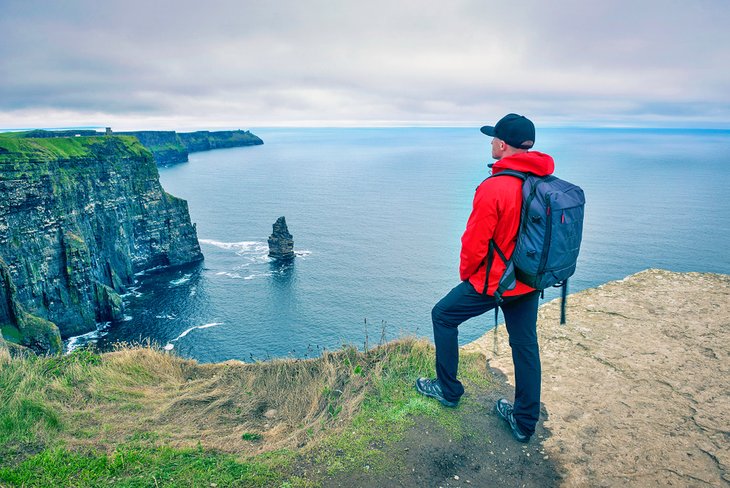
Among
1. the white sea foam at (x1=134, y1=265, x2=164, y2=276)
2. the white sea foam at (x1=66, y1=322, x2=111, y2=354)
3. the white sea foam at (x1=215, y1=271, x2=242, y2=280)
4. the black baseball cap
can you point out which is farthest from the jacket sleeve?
the white sea foam at (x1=134, y1=265, x2=164, y2=276)

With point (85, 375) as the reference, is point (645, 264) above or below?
below

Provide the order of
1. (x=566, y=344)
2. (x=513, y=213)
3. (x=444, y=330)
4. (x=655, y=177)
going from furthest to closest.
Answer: (x=655, y=177), (x=566, y=344), (x=444, y=330), (x=513, y=213)

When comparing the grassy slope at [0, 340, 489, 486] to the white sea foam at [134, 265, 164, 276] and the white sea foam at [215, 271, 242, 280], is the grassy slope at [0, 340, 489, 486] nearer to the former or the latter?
the white sea foam at [215, 271, 242, 280]

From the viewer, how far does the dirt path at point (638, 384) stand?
212 inches

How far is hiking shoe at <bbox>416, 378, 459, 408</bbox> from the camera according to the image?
6347 millimetres

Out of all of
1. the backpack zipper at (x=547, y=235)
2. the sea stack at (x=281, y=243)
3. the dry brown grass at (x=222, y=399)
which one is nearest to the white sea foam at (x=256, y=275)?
the sea stack at (x=281, y=243)

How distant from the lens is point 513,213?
16.0 ft

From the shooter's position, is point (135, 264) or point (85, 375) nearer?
point (85, 375)

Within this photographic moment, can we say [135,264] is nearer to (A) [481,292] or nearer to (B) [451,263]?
(B) [451,263]

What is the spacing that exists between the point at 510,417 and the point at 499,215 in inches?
117

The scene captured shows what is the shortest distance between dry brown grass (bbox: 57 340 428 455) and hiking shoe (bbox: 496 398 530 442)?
6.39 ft

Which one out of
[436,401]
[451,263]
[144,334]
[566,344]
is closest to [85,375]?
[436,401]

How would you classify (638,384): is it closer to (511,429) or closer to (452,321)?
(511,429)

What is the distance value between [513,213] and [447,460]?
3096mm
